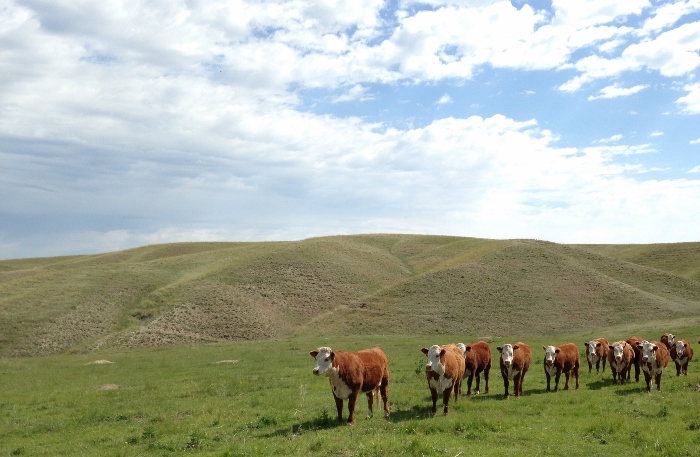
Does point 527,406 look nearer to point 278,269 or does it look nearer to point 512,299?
point 512,299

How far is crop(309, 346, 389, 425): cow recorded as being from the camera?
14109mm

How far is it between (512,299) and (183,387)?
4837 centimetres

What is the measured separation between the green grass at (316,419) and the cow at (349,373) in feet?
2.29

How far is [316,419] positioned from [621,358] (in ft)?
44.2

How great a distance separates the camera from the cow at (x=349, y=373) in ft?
46.3

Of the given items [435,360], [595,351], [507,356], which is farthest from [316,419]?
[595,351]

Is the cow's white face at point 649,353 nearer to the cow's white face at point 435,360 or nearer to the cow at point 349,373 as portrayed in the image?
the cow's white face at point 435,360

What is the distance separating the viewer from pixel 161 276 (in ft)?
259

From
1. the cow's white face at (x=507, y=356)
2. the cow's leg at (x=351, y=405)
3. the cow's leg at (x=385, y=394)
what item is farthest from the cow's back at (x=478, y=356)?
the cow's leg at (x=351, y=405)

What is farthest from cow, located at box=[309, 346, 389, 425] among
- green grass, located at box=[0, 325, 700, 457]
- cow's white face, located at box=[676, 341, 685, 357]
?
cow's white face, located at box=[676, 341, 685, 357]

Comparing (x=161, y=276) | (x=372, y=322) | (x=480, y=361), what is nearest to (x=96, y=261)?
(x=161, y=276)

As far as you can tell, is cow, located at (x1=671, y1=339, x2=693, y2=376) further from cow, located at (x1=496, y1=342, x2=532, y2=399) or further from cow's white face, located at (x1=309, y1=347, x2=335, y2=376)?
cow's white face, located at (x1=309, y1=347, x2=335, y2=376)

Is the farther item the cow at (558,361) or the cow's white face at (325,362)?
the cow at (558,361)

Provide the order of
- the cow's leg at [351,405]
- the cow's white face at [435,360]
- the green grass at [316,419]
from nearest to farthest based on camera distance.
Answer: the green grass at [316,419] < the cow's leg at [351,405] < the cow's white face at [435,360]
